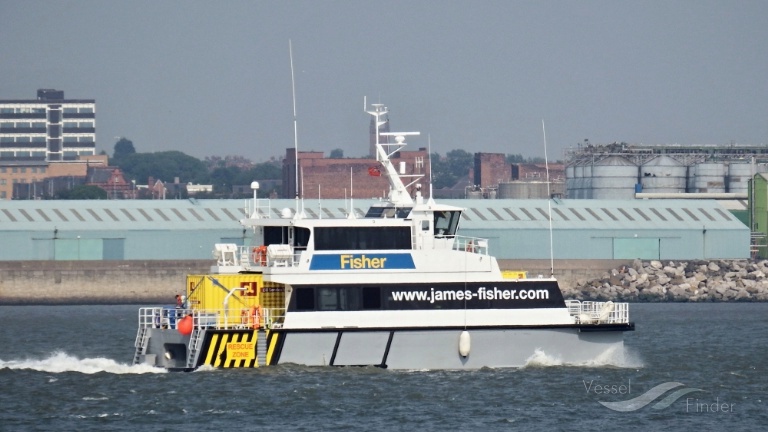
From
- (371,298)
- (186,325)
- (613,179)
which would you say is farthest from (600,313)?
(613,179)

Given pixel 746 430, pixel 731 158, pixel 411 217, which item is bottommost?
pixel 746 430

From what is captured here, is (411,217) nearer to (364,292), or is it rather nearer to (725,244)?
(364,292)

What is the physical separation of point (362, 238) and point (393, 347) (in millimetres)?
2593

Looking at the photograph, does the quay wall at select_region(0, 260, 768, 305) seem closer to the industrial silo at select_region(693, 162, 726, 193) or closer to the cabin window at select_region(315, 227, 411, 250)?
the industrial silo at select_region(693, 162, 726, 193)

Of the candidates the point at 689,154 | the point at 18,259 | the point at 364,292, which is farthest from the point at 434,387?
the point at 689,154

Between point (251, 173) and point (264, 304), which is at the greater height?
point (251, 173)

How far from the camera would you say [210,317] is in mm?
30891

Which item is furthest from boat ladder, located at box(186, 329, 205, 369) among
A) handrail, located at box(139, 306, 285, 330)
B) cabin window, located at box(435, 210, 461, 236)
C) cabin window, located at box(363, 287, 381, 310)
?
cabin window, located at box(435, 210, 461, 236)

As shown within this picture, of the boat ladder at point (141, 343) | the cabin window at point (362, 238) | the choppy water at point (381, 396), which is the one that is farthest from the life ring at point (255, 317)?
the boat ladder at point (141, 343)

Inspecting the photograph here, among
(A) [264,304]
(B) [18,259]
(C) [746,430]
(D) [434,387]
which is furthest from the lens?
(B) [18,259]

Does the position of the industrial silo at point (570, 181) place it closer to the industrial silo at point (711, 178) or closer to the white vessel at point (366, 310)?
the industrial silo at point (711, 178)

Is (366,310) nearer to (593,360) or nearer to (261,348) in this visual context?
(261,348)

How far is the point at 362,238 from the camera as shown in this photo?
32.1 meters

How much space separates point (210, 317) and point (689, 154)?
77972 mm
